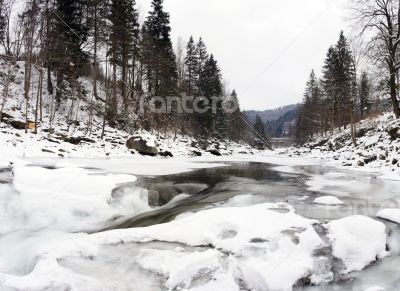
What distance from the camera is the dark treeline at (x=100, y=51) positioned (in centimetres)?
2562

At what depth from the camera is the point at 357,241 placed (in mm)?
5262

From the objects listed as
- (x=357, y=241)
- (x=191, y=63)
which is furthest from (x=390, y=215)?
(x=191, y=63)

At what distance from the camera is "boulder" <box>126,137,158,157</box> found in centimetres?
2489

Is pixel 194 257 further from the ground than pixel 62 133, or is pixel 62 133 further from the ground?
pixel 62 133

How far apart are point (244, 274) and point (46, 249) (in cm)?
282

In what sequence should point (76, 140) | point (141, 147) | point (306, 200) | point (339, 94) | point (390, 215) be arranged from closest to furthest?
1. point (390, 215)
2. point (306, 200)
3. point (76, 140)
4. point (141, 147)
5. point (339, 94)

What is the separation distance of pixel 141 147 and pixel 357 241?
68.4ft

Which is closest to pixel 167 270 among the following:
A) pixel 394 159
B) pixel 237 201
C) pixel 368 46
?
pixel 237 201

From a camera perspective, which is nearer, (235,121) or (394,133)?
(394,133)

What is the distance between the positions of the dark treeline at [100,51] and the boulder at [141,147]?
2.87 metres

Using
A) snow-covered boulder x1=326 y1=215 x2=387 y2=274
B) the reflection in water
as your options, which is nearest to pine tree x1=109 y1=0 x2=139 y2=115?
the reflection in water

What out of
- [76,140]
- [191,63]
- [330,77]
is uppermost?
[191,63]

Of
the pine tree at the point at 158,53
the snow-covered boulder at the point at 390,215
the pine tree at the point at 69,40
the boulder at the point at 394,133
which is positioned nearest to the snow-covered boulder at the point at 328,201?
the snow-covered boulder at the point at 390,215

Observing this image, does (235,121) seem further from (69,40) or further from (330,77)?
(69,40)
